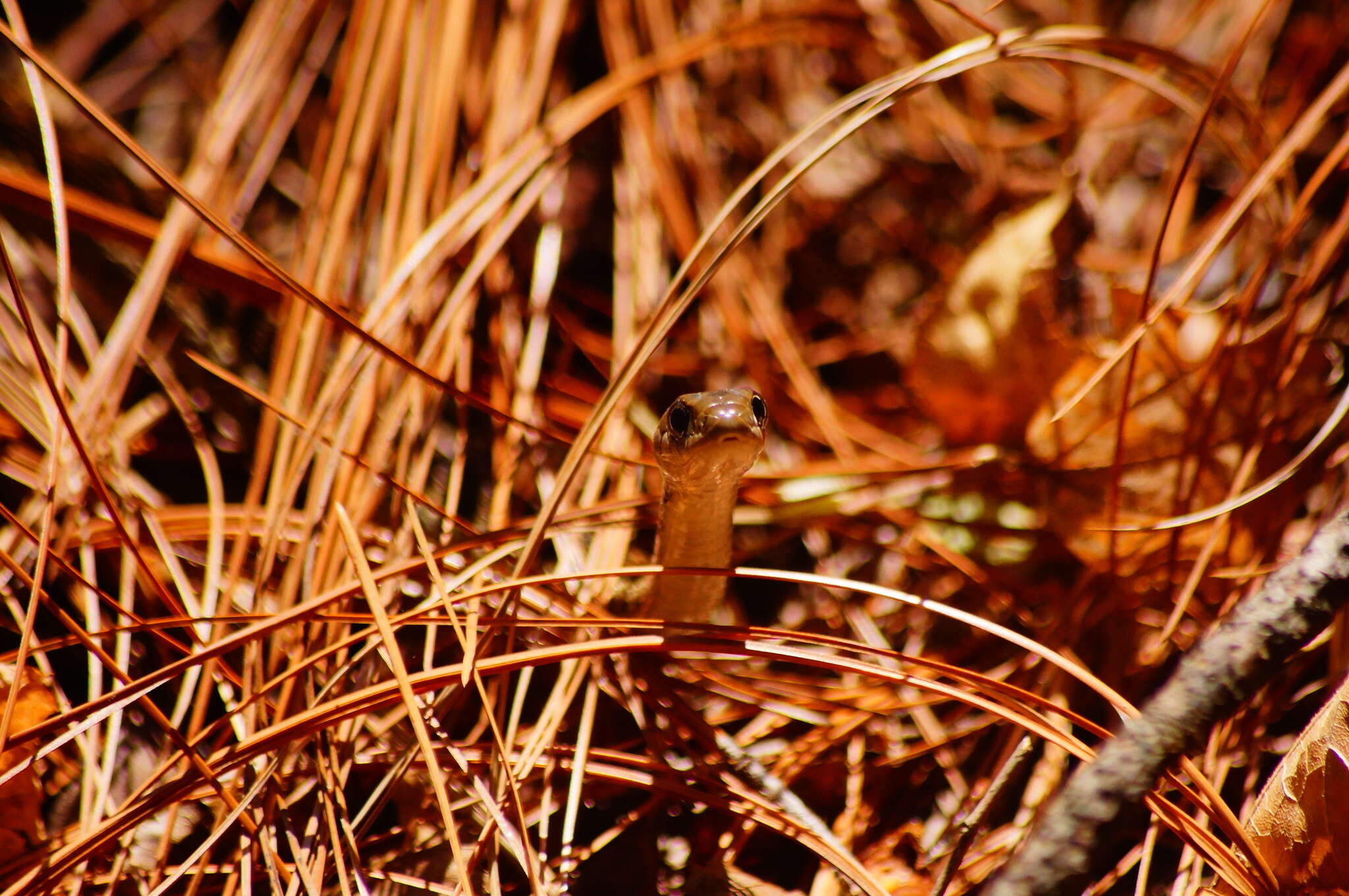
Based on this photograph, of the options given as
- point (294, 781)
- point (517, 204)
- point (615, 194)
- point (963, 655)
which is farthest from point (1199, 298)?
point (294, 781)

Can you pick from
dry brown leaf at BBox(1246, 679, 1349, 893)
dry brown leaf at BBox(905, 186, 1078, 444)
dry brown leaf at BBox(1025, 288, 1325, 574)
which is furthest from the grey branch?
dry brown leaf at BBox(905, 186, 1078, 444)

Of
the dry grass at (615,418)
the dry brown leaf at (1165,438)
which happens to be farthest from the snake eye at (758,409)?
the dry brown leaf at (1165,438)

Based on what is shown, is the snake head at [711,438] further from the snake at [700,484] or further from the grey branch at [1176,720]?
the grey branch at [1176,720]

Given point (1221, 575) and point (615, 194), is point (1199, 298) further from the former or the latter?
point (615, 194)

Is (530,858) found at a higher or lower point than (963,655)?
lower

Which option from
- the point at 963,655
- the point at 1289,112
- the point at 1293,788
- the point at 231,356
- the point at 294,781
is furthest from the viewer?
the point at 1289,112

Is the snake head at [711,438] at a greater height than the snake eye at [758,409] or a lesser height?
lesser
